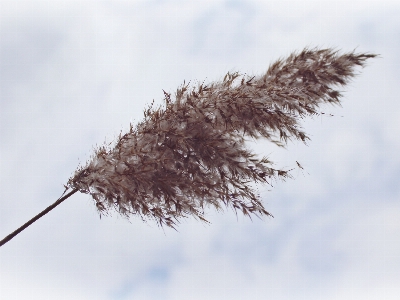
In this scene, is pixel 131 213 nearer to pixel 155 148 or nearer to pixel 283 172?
pixel 155 148

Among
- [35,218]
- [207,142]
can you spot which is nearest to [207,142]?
[207,142]

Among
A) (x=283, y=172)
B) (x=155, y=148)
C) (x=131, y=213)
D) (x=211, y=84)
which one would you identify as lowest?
(x=283, y=172)

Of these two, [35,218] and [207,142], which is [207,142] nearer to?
[207,142]

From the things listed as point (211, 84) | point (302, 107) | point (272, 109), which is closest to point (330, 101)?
point (302, 107)

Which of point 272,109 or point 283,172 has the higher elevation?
point 272,109

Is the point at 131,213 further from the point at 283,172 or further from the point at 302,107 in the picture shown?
the point at 302,107

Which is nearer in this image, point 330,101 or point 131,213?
point 131,213
